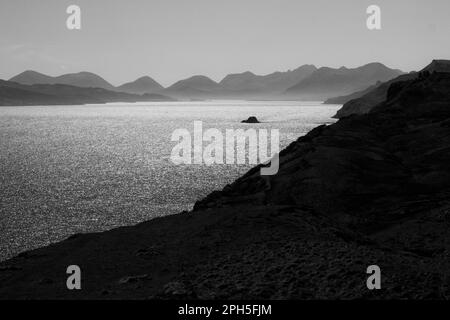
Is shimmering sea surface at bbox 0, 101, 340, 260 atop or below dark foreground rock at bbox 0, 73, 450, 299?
below

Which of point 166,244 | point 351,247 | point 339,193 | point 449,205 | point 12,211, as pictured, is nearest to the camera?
point 351,247

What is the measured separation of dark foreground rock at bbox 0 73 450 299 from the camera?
1717 cm

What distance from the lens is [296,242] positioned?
71.1 ft

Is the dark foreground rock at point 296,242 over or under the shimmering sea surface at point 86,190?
over

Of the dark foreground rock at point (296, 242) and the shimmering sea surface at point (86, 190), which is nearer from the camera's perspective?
the dark foreground rock at point (296, 242)

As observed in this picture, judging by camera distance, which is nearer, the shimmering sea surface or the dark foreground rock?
the dark foreground rock

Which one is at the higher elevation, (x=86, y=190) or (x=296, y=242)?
(x=296, y=242)

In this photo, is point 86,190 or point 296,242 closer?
point 296,242

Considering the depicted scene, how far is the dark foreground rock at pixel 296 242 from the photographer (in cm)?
1717
